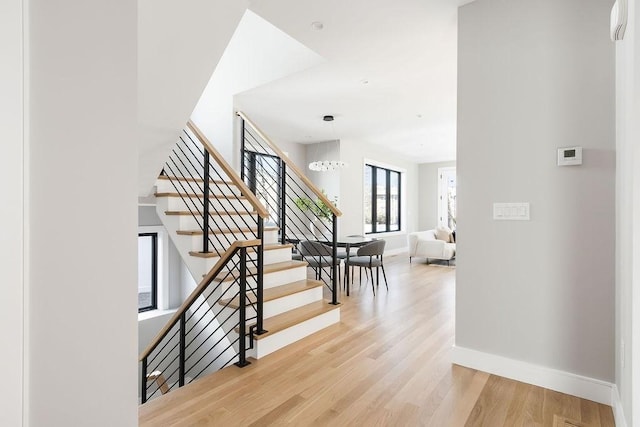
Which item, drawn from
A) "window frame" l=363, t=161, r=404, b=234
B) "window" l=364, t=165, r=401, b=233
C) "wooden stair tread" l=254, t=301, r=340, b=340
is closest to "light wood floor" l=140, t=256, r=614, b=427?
"wooden stair tread" l=254, t=301, r=340, b=340

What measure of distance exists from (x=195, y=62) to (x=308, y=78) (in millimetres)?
1832

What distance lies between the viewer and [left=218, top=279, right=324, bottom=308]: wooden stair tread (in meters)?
2.94

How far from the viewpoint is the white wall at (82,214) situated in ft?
2.74

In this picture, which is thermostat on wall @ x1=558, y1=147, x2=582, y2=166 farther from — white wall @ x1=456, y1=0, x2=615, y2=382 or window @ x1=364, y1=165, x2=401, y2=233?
window @ x1=364, y1=165, x2=401, y2=233

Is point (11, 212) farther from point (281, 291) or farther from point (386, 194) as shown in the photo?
A: point (386, 194)

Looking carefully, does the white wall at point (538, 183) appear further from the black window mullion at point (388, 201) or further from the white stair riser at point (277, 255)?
the black window mullion at point (388, 201)

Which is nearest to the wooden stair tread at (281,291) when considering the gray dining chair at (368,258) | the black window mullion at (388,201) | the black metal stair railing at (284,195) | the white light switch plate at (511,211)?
the black metal stair railing at (284,195)

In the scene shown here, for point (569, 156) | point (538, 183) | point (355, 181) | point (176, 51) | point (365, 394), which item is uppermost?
point (176, 51)

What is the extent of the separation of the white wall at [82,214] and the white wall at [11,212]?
2 cm

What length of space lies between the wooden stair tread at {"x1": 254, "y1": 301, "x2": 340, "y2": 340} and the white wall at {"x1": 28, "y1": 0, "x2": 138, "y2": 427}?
1.76 m

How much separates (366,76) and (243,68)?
154 cm

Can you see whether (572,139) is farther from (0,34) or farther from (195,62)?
(0,34)

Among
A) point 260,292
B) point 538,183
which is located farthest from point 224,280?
point 538,183

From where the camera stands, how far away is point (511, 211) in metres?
2.27
